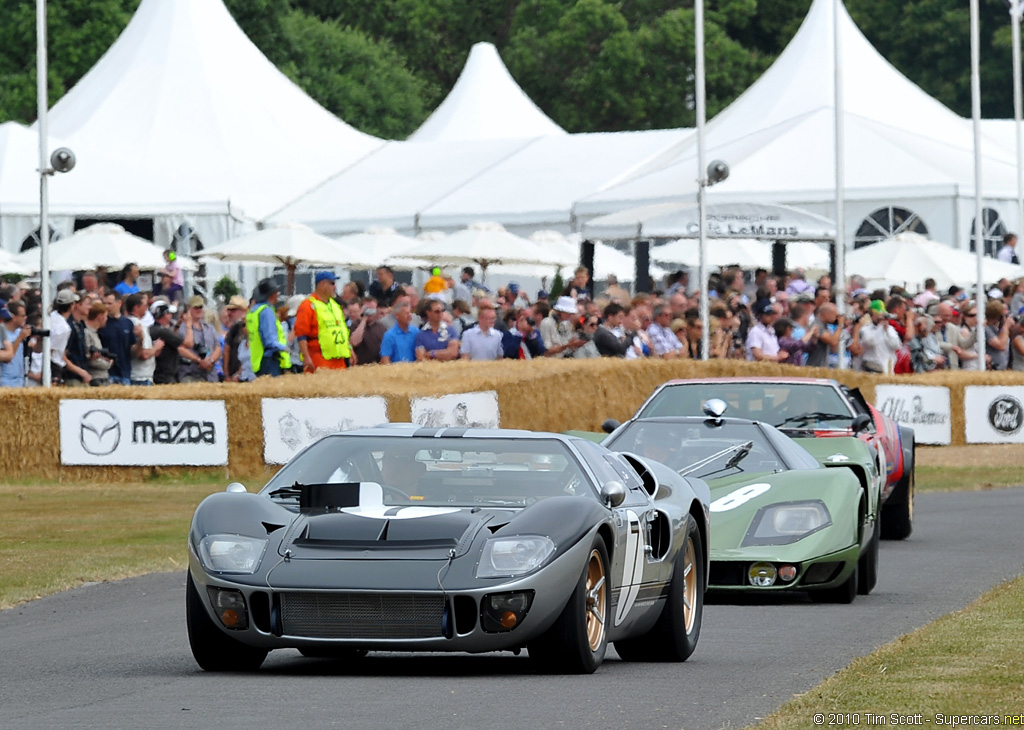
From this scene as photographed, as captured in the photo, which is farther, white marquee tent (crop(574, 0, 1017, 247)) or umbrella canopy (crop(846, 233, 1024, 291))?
white marquee tent (crop(574, 0, 1017, 247))

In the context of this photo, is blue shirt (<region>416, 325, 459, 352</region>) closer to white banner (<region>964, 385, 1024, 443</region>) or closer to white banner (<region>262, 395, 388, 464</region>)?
white banner (<region>262, 395, 388, 464</region>)

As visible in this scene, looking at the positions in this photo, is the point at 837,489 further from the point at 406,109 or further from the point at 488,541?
the point at 406,109

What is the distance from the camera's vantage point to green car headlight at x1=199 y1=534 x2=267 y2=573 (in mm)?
8258

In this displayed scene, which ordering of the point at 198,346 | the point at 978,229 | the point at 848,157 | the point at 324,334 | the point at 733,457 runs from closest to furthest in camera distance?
1. the point at 733,457
2. the point at 324,334
3. the point at 198,346
4. the point at 978,229
5. the point at 848,157

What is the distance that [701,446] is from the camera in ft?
44.2

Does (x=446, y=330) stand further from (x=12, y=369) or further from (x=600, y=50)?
(x=600, y=50)

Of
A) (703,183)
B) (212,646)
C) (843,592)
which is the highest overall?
(703,183)

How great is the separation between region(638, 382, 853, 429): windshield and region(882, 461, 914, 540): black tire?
147cm

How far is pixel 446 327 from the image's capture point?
24.4 metres

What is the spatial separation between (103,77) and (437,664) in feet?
137

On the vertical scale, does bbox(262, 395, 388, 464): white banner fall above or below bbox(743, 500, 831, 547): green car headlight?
above

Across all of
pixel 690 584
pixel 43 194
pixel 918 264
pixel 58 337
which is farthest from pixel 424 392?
pixel 918 264

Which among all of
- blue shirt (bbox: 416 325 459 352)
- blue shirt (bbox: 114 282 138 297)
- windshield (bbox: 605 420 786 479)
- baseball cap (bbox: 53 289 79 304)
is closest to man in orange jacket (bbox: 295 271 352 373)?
blue shirt (bbox: 416 325 459 352)

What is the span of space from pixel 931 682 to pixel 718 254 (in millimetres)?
33443
